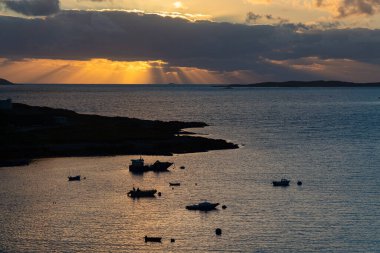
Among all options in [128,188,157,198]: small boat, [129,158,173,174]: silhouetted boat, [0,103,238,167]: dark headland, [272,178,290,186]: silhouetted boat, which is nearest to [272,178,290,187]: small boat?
[272,178,290,186]: silhouetted boat

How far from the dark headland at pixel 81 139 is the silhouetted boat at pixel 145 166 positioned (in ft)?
58.5

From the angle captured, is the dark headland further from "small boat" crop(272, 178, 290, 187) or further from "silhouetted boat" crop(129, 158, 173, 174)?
"small boat" crop(272, 178, 290, 187)

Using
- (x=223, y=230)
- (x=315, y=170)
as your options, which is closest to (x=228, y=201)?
(x=223, y=230)

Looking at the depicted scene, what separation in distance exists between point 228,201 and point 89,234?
20.5 metres

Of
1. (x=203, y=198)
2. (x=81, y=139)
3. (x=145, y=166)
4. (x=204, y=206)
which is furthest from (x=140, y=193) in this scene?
(x=81, y=139)

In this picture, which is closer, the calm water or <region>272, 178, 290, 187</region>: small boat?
the calm water

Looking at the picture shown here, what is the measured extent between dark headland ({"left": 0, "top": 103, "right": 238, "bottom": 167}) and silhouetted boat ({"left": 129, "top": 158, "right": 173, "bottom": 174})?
58.5 ft

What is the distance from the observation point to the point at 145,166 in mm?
106250

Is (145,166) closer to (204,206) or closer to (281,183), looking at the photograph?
(281,183)

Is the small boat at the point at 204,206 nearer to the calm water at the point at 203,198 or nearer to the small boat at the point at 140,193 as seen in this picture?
the calm water at the point at 203,198

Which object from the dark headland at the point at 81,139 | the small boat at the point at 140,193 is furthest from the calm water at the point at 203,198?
the dark headland at the point at 81,139

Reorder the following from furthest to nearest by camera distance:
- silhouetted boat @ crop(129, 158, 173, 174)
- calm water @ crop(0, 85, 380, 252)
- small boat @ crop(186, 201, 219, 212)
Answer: silhouetted boat @ crop(129, 158, 173, 174) → small boat @ crop(186, 201, 219, 212) → calm water @ crop(0, 85, 380, 252)

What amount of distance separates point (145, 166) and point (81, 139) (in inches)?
1224

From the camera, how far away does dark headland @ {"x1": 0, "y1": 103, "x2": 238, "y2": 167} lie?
12250 cm
